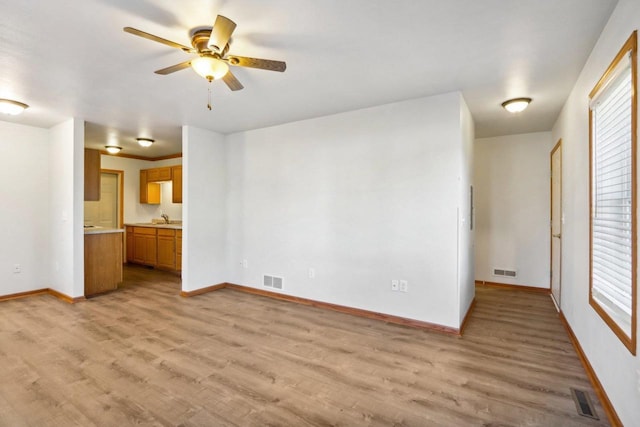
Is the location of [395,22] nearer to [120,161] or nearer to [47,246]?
[47,246]

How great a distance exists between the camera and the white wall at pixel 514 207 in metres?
5.14

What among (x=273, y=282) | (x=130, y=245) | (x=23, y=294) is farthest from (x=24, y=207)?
(x=273, y=282)

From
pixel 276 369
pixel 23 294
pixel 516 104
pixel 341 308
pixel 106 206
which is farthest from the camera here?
pixel 106 206

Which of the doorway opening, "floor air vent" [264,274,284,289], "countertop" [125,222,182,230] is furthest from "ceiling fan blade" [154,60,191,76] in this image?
the doorway opening

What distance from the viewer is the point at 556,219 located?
4504 millimetres

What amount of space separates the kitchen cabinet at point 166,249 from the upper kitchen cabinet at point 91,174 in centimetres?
157

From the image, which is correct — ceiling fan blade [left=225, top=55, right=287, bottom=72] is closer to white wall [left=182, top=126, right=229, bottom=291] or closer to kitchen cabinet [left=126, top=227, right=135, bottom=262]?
white wall [left=182, top=126, right=229, bottom=291]

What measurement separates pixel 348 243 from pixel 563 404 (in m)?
2.43

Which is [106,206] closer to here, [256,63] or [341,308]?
[341,308]

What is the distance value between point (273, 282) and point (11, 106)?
366 centimetres

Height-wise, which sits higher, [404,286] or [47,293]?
[404,286]

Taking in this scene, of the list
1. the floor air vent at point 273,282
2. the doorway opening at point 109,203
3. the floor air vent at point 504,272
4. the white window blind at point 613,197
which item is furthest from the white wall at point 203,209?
the white window blind at point 613,197

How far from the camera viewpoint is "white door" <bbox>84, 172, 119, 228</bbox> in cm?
697

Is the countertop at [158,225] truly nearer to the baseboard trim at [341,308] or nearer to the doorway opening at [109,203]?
the doorway opening at [109,203]
